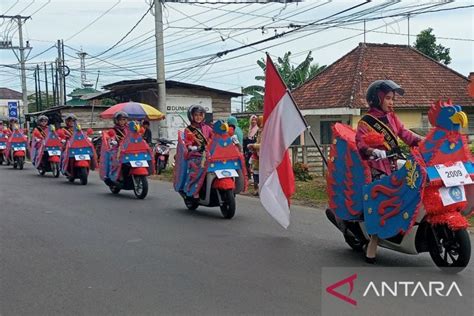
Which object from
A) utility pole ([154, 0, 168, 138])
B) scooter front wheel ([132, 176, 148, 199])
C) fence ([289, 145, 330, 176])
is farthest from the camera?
utility pole ([154, 0, 168, 138])

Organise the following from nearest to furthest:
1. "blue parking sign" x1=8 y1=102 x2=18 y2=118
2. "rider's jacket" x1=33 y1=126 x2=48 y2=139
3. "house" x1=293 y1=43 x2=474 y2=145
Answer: "rider's jacket" x1=33 y1=126 x2=48 y2=139 < "house" x1=293 y1=43 x2=474 y2=145 < "blue parking sign" x1=8 y1=102 x2=18 y2=118

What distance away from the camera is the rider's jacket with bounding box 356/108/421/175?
6051 millimetres

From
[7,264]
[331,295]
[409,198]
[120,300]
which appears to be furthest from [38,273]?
[409,198]

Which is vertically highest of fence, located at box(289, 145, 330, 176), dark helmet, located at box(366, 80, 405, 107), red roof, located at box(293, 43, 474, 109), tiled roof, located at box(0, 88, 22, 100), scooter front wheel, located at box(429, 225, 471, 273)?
tiled roof, located at box(0, 88, 22, 100)

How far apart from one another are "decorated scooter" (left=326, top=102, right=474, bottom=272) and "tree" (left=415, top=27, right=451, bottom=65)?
26.2 m

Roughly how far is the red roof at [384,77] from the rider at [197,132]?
12235 mm

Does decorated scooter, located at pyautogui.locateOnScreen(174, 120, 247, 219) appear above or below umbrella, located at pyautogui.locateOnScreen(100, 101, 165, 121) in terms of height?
below

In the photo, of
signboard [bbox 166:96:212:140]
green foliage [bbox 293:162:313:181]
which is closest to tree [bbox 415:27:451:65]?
signboard [bbox 166:96:212:140]

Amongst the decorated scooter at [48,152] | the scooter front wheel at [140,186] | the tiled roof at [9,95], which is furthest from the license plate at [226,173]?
the tiled roof at [9,95]

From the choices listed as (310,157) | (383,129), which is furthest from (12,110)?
(383,129)

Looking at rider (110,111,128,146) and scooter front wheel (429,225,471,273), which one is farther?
rider (110,111,128,146)

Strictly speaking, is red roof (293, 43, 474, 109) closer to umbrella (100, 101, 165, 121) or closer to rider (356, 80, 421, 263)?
umbrella (100, 101, 165, 121)

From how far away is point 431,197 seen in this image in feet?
17.5

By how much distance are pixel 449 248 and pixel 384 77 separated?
18.8 meters
